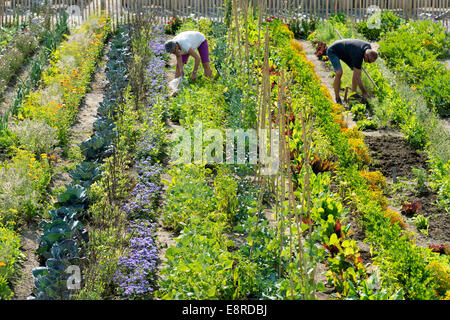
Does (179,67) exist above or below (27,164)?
above

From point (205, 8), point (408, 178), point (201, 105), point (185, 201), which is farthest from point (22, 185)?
point (205, 8)

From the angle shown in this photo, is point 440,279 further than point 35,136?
No

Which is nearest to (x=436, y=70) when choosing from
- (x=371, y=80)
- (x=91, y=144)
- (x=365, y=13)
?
(x=371, y=80)

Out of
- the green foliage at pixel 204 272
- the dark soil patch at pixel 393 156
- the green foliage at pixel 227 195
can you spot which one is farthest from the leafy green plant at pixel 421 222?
the green foliage at pixel 204 272

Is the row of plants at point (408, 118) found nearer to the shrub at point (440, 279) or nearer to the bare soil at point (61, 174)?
the shrub at point (440, 279)

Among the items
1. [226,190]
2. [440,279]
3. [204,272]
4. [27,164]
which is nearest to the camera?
[204,272]

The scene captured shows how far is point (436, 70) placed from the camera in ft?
38.8

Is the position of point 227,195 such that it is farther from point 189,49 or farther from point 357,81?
point 357,81

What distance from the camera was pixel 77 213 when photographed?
7.35 m

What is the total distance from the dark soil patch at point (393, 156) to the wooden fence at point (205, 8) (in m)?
5.53

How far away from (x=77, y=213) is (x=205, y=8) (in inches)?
333

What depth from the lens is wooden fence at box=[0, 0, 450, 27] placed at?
14.8 metres
